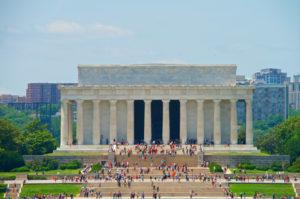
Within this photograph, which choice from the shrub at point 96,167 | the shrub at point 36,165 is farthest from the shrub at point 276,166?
the shrub at point 36,165

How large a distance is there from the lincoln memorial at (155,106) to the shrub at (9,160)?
1193 centimetres

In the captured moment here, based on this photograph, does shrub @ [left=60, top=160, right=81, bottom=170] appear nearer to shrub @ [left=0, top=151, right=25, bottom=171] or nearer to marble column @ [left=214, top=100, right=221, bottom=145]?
shrub @ [left=0, top=151, right=25, bottom=171]

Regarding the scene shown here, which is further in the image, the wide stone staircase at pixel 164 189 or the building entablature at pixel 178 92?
the building entablature at pixel 178 92

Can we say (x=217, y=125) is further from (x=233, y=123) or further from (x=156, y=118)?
(x=156, y=118)

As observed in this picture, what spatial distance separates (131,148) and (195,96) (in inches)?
583

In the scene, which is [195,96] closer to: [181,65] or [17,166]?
[181,65]

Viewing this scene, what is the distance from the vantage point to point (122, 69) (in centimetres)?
12075

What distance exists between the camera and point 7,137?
112m

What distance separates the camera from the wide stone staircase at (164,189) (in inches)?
3447

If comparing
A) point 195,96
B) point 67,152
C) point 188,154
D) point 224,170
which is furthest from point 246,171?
point 67,152

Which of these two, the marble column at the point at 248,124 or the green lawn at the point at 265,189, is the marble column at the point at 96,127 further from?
the green lawn at the point at 265,189

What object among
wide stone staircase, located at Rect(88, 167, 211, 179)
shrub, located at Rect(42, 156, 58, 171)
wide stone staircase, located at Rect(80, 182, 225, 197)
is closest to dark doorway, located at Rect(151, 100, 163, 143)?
wide stone staircase, located at Rect(88, 167, 211, 179)

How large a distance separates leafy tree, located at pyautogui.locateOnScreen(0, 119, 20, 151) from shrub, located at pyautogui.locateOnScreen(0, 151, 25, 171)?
7.46 meters

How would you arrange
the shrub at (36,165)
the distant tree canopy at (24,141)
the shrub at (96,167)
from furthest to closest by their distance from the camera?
the distant tree canopy at (24,141)
the shrub at (36,165)
the shrub at (96,167)
